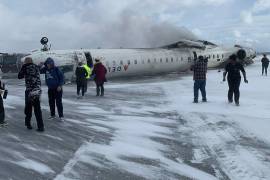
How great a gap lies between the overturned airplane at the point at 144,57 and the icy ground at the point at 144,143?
9.68 m

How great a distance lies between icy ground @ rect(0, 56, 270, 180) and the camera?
622 cm

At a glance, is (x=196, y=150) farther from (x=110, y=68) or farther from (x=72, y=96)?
(x=110, y=68)

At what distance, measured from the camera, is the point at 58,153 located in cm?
717

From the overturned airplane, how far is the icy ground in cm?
968

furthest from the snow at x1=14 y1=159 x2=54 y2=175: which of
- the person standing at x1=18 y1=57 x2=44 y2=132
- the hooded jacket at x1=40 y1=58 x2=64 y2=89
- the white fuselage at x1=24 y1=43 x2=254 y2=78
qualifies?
the white fuselage at x1=24 y1=43 x2=254 y2=78

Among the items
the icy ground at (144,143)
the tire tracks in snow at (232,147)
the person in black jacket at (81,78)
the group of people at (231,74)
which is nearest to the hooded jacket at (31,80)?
the icy ground at (144,143)

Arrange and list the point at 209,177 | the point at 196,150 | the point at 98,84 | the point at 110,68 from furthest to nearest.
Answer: the point at 110,68 → the point at 98,84 → the point at 196,150 → the point at 209,177

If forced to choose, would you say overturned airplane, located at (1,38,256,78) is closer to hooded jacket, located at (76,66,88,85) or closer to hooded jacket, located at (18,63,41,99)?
hooded jacket, located at (76,66,88,85)

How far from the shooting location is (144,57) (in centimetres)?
2695

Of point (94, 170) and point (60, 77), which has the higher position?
point (60, 77)

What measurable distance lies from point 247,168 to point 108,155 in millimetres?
2477

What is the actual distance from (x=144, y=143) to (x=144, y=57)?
1918 centimetres

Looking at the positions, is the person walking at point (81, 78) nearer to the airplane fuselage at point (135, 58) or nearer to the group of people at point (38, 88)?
the group of people at point (38, 88)

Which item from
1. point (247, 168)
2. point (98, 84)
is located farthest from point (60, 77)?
point (98, 84)
